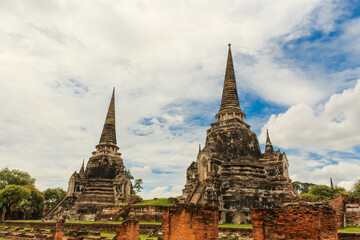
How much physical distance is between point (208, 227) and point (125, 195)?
1216 inches

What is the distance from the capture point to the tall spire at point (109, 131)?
39734mm

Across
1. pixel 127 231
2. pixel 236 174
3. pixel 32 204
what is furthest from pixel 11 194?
pixel 127 231

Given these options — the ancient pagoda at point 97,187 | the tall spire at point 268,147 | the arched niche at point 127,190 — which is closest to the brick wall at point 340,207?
the tall spire at point 268,147

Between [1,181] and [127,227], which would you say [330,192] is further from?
[1,181]

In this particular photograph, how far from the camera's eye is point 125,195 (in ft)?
123

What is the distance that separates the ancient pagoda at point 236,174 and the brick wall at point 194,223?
47.9ft

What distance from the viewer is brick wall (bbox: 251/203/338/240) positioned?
21.0ft

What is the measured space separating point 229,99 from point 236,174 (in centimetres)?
995

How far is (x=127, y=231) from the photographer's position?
12.2m

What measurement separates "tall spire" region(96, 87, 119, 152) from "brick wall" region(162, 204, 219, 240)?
106 ft

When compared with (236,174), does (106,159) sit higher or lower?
higher

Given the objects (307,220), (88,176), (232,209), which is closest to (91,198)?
(88,176)

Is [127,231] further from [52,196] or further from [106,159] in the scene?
[52,196]

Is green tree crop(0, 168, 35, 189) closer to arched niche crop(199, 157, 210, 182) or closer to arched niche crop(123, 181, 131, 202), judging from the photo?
arched niche crop(123, 181, 131, 202)
